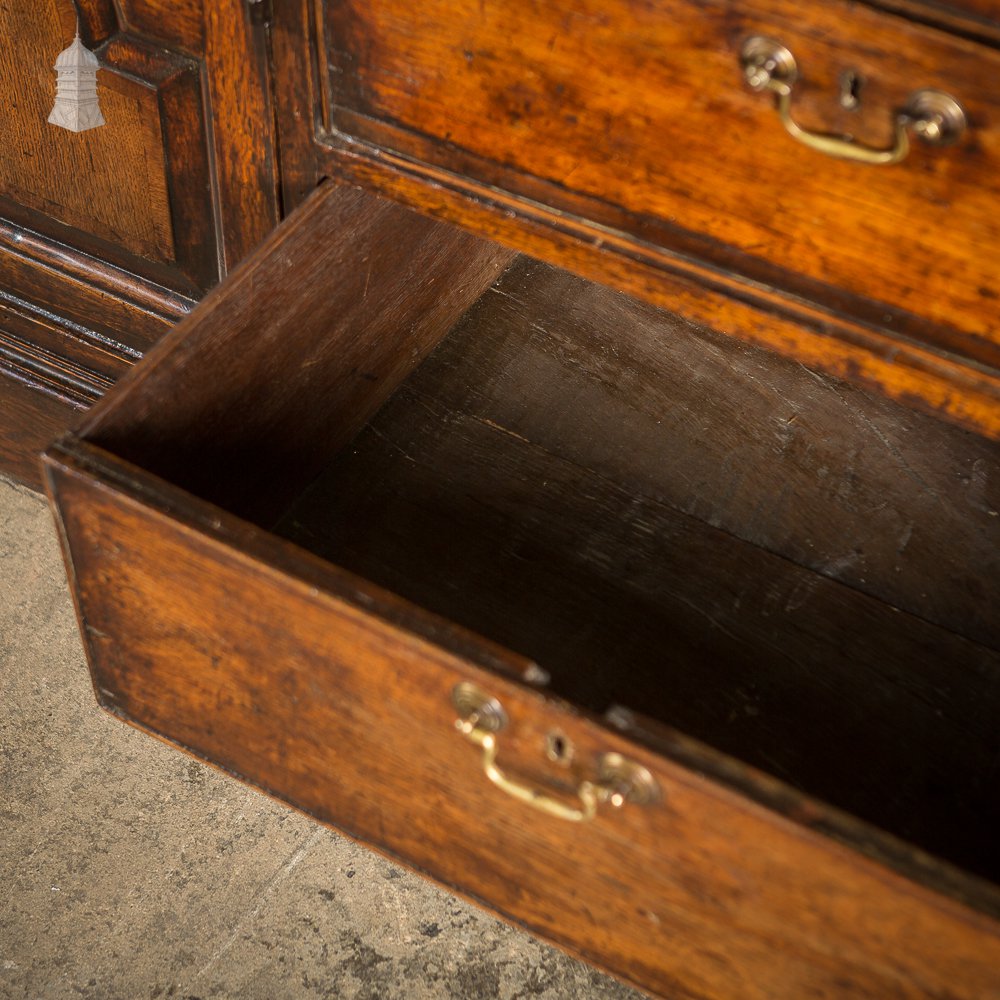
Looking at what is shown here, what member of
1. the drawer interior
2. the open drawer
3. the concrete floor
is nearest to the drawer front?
the open drawer

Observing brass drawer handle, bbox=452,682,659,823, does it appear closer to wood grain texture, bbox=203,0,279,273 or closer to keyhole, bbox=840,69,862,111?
keyhole, bbox=840,69,862,111

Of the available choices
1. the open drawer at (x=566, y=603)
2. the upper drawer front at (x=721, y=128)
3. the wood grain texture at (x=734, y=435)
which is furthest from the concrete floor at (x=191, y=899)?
the upper drawer front at (x=721, y=128)

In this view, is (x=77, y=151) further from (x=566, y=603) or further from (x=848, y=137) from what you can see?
(x=848, y=137)

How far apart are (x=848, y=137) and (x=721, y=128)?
0.25ft

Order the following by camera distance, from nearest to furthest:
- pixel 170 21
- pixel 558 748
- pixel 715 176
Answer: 1. pixel 558 748
2. pixel 715 176
3. pixel 170 21

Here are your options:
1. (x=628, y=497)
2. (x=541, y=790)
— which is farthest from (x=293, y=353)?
(x=541, y=790)

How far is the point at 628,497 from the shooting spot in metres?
1.08

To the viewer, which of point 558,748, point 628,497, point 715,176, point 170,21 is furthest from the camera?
point 628,497

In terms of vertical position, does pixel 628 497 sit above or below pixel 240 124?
below

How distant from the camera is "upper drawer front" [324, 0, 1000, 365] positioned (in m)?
0.71

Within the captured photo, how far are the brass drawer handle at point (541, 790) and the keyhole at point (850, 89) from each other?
373 millimetres

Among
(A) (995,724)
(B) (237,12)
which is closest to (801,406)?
(A) (995,724)

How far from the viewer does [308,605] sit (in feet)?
2.36

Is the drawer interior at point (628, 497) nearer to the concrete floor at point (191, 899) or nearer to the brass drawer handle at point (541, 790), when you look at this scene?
the brass drawer handle at point (541, 790)
